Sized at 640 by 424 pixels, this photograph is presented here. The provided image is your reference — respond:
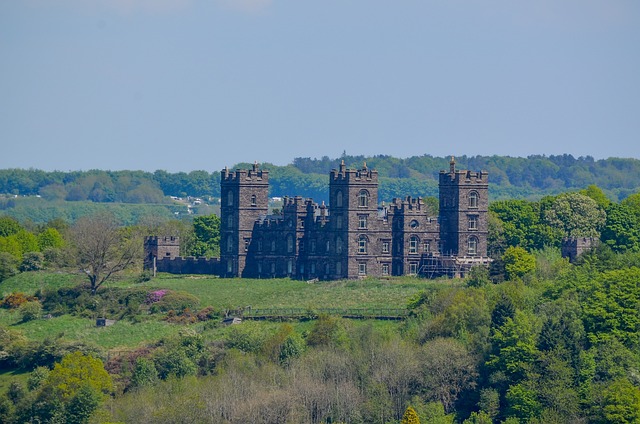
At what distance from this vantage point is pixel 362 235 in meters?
112

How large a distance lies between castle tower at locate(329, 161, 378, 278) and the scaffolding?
3.22 metres

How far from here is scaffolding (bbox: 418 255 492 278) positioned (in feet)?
362

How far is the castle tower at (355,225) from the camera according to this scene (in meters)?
111

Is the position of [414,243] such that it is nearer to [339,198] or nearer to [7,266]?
[339,198]

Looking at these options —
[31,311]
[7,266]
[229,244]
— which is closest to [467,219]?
[229,244]

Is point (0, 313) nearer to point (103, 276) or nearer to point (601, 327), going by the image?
point (103, 276)

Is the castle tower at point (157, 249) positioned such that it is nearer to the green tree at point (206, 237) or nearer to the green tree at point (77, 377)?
Answer: the green tree at point (206, 237)

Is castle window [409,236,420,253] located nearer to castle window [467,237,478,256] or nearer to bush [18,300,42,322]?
castle window [467,237,478,256]

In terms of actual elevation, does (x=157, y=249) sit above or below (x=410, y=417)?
above

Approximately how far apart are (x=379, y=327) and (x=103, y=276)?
24246 millimetres

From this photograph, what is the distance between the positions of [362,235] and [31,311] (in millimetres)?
21201

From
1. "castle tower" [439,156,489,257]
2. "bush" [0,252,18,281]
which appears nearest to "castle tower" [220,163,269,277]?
"castle tower" [439,156,489,257]

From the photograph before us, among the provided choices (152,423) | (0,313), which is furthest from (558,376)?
(0,313)

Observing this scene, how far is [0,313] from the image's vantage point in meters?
108
